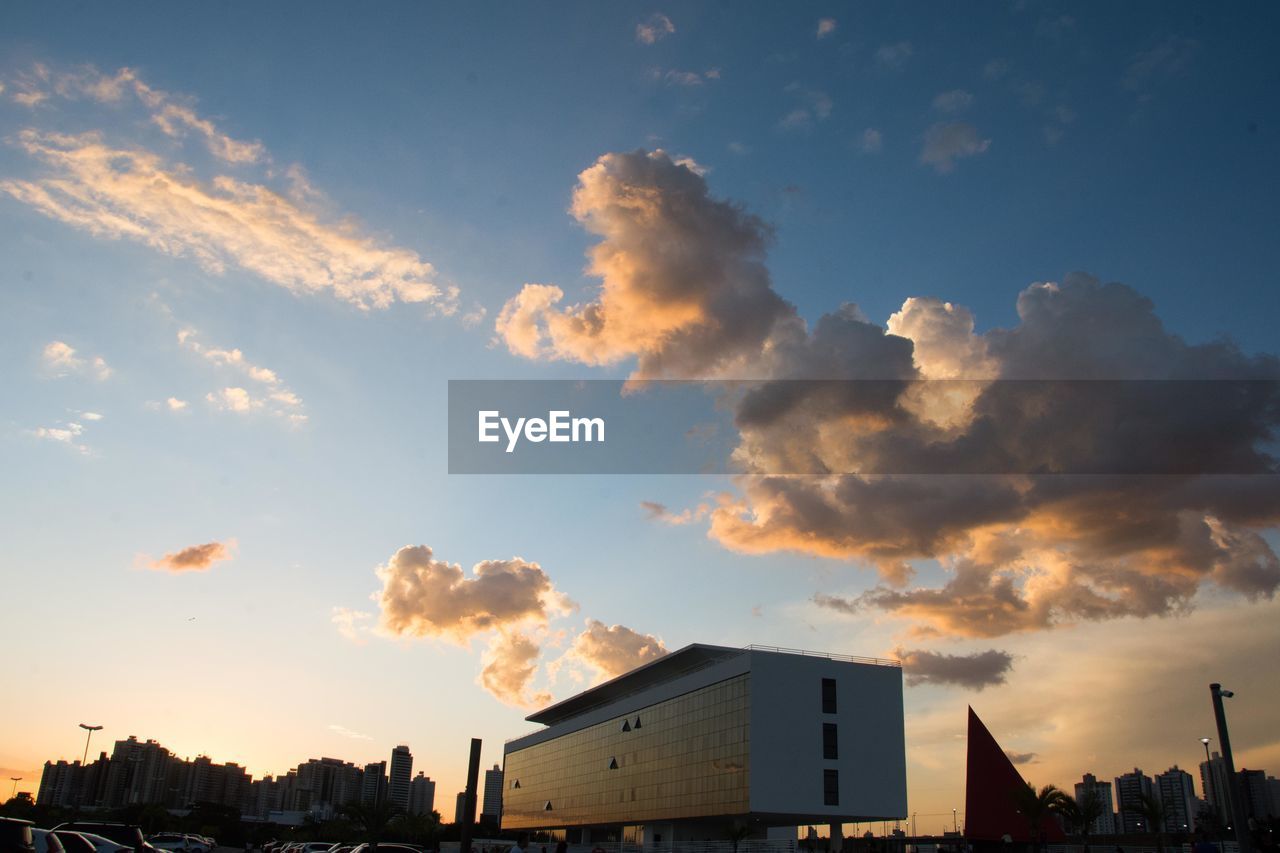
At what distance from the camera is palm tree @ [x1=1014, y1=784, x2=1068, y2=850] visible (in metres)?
59.0

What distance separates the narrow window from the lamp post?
151ft

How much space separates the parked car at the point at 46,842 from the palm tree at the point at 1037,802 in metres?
55.2

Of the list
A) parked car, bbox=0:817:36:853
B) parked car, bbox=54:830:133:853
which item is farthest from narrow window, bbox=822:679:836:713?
parked car, bbox=0:817:36:853

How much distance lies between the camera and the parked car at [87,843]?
89.4 feet

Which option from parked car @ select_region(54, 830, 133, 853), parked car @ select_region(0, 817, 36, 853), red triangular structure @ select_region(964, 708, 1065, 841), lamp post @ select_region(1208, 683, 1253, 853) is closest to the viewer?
parked car @ select_region(0, 817, 36, 853)

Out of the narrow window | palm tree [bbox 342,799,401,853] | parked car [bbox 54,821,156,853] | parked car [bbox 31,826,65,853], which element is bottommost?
palm tree [bbox 342,799,401,853]

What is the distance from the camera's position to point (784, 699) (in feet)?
224

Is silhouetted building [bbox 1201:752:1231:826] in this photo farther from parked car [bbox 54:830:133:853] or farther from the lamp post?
parked car [bbox 54:830:133:853]

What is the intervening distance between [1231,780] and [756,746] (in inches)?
1815

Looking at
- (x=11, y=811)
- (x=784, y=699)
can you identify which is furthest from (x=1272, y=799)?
(x=11, y=811)

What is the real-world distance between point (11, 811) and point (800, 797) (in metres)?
72.4

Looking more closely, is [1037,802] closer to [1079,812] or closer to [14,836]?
[1079,812]

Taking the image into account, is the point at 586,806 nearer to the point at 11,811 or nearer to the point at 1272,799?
the point at 11,811

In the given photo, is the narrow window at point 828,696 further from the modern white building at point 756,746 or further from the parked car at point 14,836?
the parked car at point 14,836
